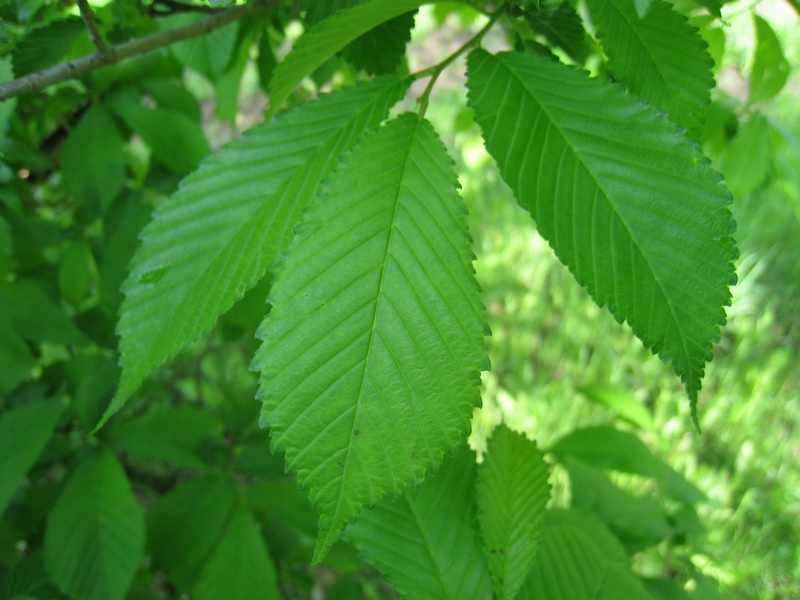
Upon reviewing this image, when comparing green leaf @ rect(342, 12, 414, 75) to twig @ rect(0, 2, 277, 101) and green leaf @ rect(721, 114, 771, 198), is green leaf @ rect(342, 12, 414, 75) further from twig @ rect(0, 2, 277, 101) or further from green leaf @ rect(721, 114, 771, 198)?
green leaf @ rect(721, 114, 771, 198)

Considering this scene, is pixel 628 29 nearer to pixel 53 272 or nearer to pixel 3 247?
pixel 3 247

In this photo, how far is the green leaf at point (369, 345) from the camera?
391 millimetres

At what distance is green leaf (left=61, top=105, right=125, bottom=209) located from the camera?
92 centimetres

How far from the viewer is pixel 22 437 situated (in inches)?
32.5

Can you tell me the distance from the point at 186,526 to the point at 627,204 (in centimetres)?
81

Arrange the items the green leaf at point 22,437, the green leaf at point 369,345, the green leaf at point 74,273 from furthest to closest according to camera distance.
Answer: the green leaf at point 74,273 < the green leaf at point 22,437 < the green leaf at point 369,345

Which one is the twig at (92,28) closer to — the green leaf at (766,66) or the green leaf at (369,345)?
the green leaf at (369,345)

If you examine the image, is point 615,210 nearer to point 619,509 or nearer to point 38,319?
point 619,509

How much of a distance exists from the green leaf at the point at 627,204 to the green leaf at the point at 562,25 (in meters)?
0.11

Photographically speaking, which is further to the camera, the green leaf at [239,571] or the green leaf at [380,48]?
the green leaf at [239,571]

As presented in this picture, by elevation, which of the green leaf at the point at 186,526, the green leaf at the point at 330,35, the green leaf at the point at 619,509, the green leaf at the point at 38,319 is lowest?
the green leaf at the point at 619,509

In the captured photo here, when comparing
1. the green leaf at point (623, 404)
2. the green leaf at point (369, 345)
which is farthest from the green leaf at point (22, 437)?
the green leaf at point (623, 404)

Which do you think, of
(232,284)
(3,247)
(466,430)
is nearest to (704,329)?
(466,430)

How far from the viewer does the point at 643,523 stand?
917 millimetres
